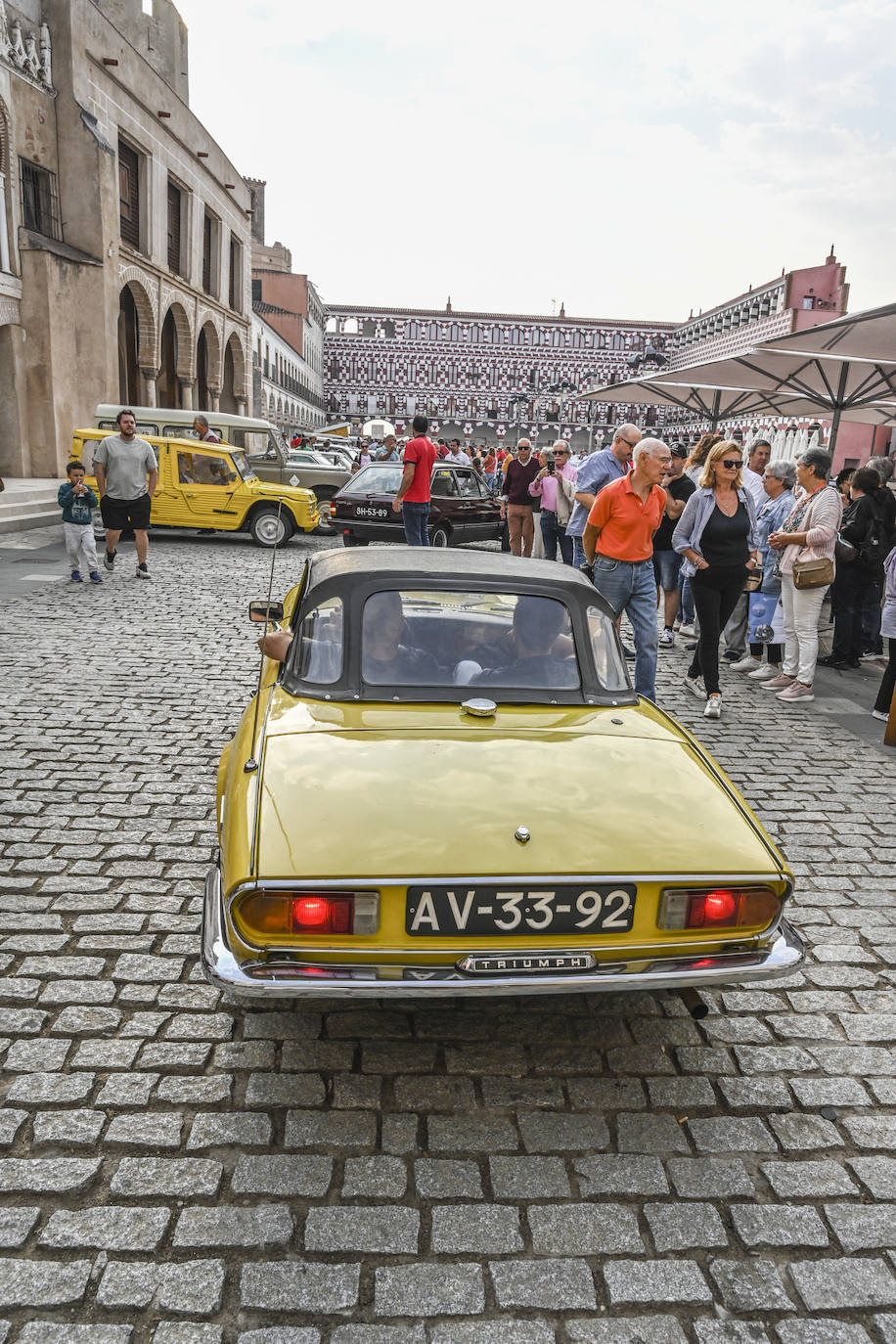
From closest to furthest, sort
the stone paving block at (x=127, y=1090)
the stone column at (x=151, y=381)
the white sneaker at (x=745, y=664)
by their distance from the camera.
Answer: the stone paving block at (x=127, y=1090), the white sneaker at (x=745, y=664), the stone column at (x=151, y=381)

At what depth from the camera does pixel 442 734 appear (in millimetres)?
3270

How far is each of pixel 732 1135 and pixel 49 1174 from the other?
6.12ft

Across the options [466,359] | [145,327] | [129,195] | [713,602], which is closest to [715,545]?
[713,602]

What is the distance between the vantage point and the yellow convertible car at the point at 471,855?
101 inches

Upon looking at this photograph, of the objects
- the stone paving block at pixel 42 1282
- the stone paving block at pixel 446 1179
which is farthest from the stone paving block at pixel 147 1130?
the stone paving block at pixel 446 1179

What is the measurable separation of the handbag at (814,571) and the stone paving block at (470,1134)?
600 centimetres

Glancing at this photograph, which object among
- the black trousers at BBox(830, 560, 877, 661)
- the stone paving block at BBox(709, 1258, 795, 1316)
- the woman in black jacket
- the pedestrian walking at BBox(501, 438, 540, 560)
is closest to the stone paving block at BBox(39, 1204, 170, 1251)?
the stone paving block at BBox(709, 1258, 795, 1316)

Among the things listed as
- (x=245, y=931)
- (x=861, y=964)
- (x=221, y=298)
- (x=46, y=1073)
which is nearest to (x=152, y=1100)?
(x=46, y=1073)

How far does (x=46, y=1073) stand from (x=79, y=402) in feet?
75.7

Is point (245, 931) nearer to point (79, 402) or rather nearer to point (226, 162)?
point (79, 402)

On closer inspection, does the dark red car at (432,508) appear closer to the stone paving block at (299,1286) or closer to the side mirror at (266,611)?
the side mirror at (266,611)

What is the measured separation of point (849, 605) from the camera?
31.3ft

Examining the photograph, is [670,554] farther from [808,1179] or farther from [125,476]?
[808,1179]

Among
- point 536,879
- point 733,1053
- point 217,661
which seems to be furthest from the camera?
point 217,661
